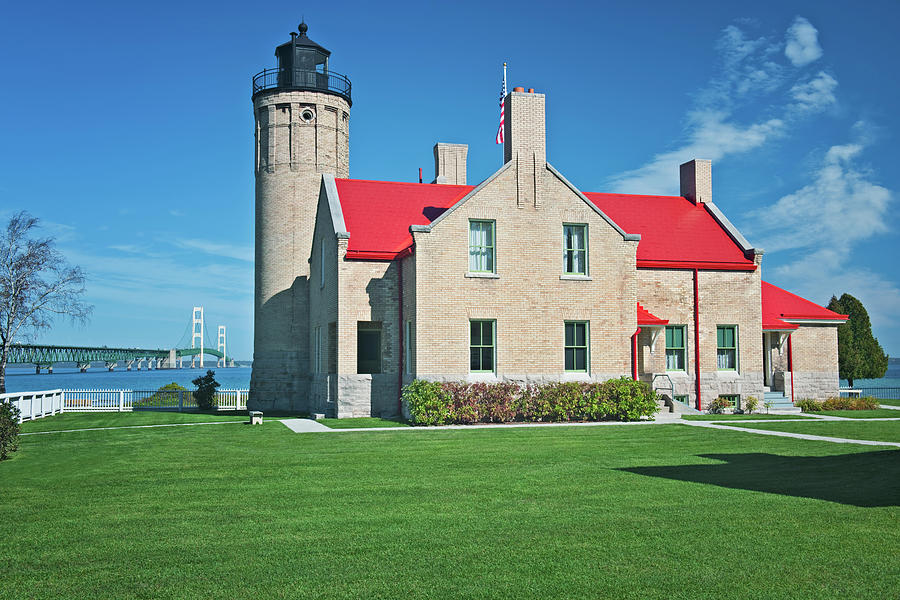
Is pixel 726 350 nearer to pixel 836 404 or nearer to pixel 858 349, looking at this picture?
pixel 836 404

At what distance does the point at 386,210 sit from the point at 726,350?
562 inches

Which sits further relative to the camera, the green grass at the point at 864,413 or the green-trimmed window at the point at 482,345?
the green grass at the point at 864,413

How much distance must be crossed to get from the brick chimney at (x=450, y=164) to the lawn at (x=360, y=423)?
1280 cm

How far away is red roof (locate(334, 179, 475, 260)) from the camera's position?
26.5 m

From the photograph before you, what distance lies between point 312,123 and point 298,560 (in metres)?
29.9

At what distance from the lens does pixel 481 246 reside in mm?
24531

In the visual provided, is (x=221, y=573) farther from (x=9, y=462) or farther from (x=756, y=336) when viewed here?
(x=756, y=336)

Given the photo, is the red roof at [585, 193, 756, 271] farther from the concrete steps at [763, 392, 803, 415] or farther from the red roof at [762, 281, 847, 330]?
the concrete steps at [763, 392, 803, 415]

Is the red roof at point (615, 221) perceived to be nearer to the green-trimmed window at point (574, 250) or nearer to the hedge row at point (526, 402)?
the green-trimmed window at point (574, 250)

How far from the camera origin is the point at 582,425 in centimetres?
2183

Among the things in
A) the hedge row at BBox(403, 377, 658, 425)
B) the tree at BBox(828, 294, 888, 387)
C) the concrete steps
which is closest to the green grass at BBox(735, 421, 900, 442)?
the hedge row at BBox(403, 377, 658, 425)

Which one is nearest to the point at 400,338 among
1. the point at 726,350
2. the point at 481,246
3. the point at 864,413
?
the point at 481,246

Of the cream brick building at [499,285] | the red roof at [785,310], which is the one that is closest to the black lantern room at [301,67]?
the cream brick building at [499,285]

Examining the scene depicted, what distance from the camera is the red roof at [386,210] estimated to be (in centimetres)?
2650
